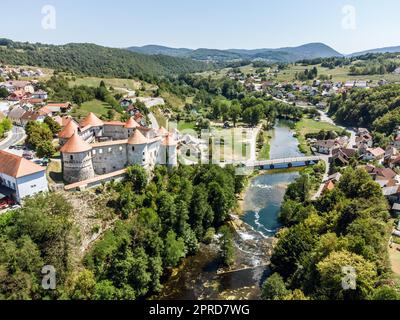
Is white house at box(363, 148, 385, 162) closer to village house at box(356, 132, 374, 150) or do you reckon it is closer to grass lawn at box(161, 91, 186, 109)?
village house at box(356, 132, 374, 150)

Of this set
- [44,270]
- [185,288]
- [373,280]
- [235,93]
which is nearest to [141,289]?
[185,288]

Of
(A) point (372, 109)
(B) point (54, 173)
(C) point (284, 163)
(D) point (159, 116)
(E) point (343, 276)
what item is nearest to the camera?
(E) point (343, 276)

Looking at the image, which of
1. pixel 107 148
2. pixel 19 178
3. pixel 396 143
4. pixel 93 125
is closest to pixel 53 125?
pixel 93 125

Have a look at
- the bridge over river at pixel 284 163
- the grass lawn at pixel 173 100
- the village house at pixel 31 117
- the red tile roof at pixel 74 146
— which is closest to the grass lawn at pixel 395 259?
the red tile roof at pixel 74 146

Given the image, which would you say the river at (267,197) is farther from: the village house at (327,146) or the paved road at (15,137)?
the paved road at (15,137)

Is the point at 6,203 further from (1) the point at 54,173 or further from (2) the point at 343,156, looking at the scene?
(2) the point at 343,156

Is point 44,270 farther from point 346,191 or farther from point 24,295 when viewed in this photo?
point 346,191

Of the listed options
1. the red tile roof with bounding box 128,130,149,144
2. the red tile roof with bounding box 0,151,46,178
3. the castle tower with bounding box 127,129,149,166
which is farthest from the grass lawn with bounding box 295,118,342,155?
the red tile roof with bounding box 0,151,46,178
